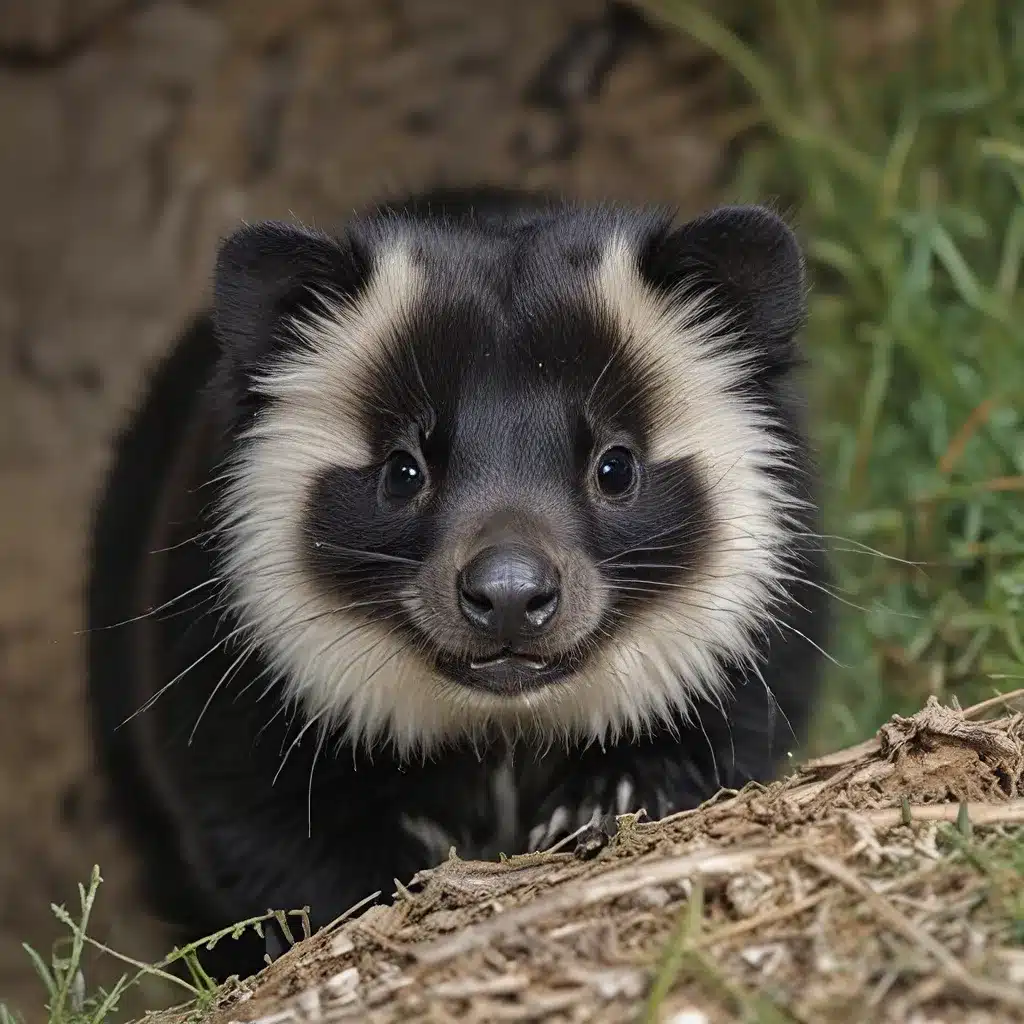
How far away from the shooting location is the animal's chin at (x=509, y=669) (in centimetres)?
357

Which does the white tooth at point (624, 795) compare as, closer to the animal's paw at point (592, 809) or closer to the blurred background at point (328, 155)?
the animal's paw at point (592, 809)

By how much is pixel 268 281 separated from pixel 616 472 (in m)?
1.09

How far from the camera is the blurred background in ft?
22.5

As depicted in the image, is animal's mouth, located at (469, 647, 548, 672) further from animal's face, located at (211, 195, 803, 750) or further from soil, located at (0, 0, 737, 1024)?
soil, located at (0, 0, 737, 1024)

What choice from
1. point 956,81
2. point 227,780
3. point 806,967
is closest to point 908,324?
point 956,81

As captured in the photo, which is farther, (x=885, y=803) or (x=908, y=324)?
(x=908, y=324)

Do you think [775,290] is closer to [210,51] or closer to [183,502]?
[183,502]

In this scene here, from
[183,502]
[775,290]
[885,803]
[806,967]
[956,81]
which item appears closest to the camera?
[806,967]

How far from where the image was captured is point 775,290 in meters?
3.95

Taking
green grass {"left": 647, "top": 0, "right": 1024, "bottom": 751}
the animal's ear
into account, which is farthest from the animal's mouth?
green grass {"left": 647, "top": 0, "right": 1024, "bottom": 751}

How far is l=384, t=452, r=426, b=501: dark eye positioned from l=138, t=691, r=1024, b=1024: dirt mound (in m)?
0.93

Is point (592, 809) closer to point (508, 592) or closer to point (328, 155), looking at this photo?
point (508, 592)

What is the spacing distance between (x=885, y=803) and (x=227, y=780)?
195 cm

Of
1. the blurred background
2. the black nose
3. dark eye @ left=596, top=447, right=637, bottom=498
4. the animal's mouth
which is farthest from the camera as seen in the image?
the blurred background
